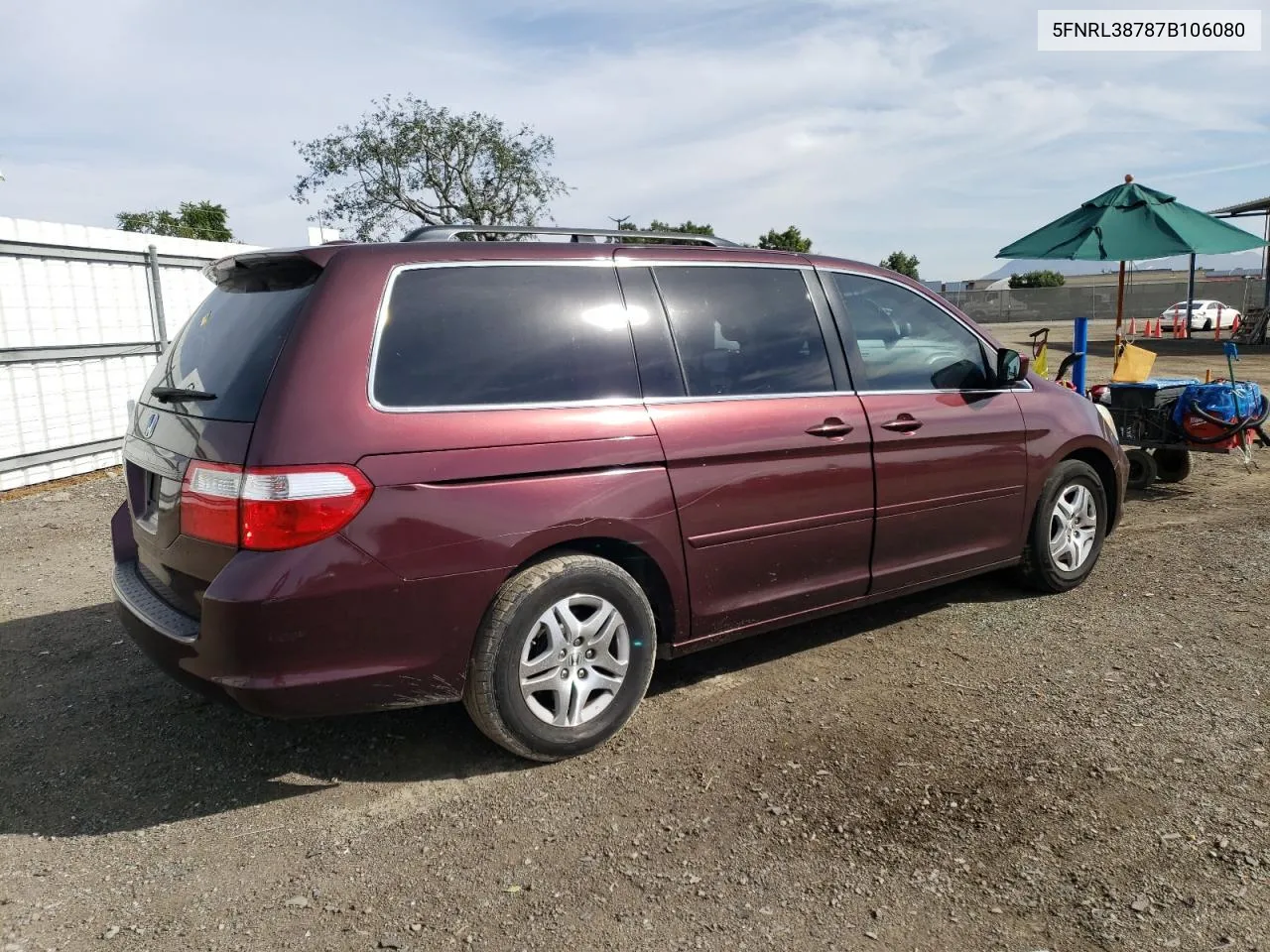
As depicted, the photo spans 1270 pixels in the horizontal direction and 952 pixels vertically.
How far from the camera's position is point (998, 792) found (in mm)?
3061

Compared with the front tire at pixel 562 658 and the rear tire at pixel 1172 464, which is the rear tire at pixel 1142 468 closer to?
the rear tire at pixel 1172 464

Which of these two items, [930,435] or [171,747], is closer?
[171,747]

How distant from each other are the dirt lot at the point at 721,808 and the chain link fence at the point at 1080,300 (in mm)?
43911

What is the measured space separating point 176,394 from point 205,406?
0.93ft

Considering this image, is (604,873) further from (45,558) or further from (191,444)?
(45,558)

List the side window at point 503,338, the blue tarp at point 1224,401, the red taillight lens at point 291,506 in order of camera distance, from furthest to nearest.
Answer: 1. the blue tarp at point 1224,401
2. the side window at point 503,338
3. the red taillight lens at point 291,506

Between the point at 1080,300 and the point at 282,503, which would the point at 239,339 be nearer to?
the point at 282,503

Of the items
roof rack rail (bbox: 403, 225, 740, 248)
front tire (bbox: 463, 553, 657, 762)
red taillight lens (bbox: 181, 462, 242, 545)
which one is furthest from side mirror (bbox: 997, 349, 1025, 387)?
red taillight lens (bbox: 181, 462, 242, 545)

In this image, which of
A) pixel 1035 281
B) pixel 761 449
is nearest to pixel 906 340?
pixel 761 449

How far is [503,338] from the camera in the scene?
322 centimetres

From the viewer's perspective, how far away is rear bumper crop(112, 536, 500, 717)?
2766 mm

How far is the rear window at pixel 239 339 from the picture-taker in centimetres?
296

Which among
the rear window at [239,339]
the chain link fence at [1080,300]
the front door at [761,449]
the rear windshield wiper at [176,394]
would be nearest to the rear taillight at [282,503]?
the rear window at [239,339]

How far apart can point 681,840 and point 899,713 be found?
1242 millimetres
